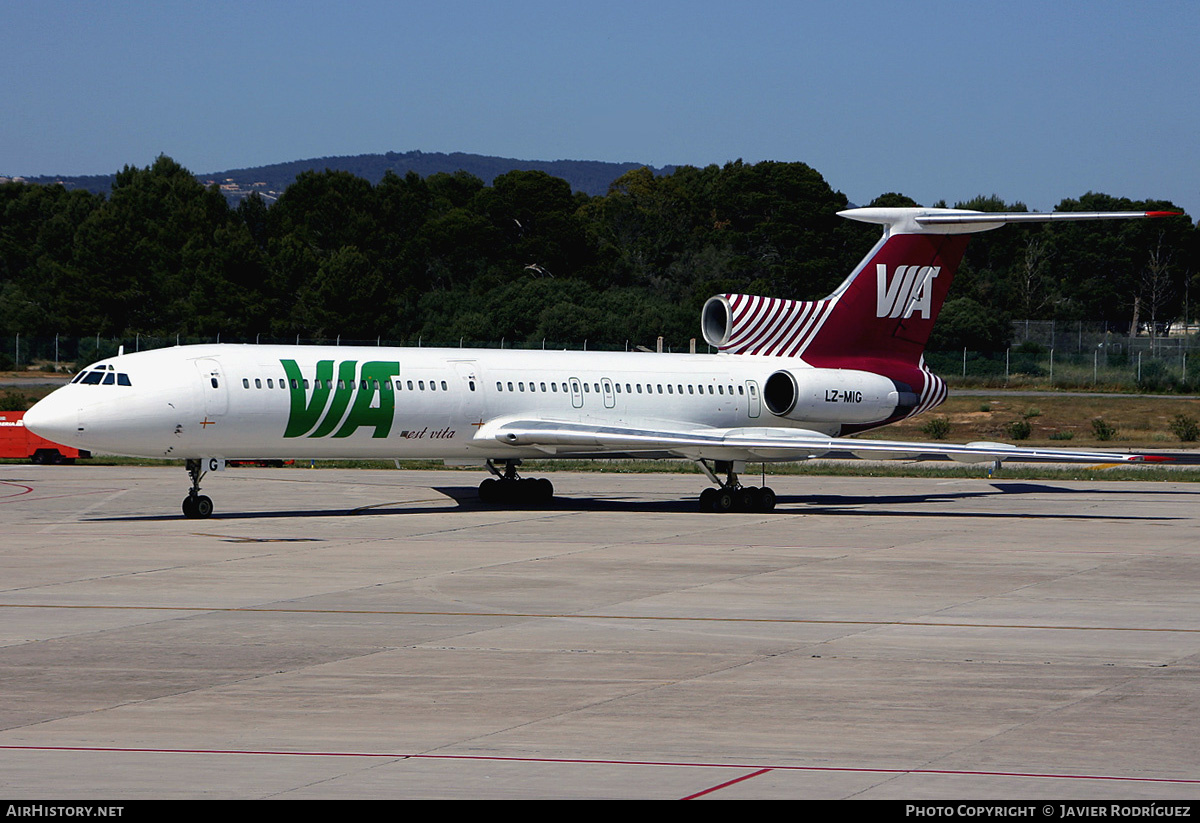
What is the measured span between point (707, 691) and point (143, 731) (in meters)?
4.78

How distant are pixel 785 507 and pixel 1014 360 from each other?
5182 centimetres

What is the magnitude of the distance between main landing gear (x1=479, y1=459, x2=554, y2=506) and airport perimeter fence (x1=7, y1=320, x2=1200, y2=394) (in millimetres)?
39345

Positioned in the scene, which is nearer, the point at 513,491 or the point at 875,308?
the point at 513,491

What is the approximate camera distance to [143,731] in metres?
11.0

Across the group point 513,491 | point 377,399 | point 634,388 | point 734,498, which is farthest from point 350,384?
point 734,498

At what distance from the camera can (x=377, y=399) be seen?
29.2 meters

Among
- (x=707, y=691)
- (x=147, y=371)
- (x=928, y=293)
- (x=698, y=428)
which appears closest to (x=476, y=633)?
(x=707, y=691)

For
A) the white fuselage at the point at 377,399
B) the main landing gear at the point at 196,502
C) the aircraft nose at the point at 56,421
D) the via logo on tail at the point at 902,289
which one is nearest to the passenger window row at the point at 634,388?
the white fuselage at the point at 377,399

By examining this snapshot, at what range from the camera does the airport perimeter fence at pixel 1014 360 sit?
7706cm

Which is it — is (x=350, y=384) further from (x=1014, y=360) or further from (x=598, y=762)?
(x=1014, y=360)

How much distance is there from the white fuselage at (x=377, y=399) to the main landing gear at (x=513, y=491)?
54.3 inches

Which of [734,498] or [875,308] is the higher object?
[875,308]

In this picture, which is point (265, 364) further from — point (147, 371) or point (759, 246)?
point (759, 246)

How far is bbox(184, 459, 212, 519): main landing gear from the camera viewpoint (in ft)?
91.5
